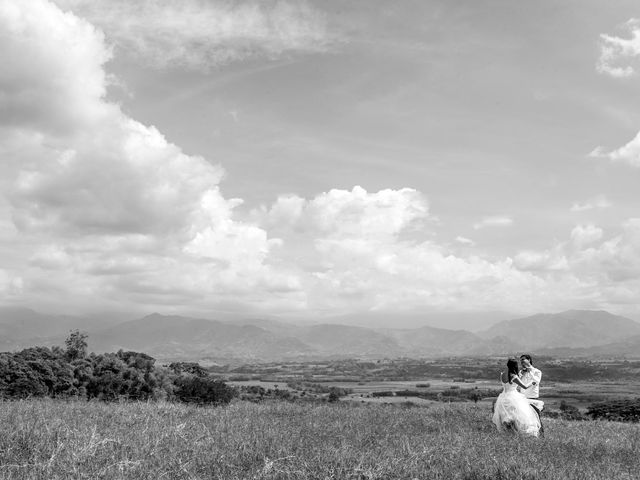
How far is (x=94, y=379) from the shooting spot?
157 feet

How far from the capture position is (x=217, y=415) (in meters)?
14.7

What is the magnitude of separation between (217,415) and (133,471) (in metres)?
7.75

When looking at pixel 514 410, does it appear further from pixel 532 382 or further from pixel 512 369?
pixel 532 382

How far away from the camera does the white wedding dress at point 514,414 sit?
13.4 m

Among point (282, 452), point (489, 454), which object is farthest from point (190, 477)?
point (489, 454)

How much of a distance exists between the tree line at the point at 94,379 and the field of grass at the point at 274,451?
27.6 m

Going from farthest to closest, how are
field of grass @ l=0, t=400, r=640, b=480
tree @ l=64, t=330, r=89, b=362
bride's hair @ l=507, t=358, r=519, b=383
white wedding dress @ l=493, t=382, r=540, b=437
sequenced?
tree @ l=64, t=330, r=89, b=362 < bride's hair @ l=507, t=358, r=519, b=383 < white wedding dress @ l=493, t=382, r=540, b=437 < field of grass @ l=0, t=400, r=640, b=480

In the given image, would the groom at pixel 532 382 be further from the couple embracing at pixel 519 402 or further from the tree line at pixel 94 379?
the tree line at pixel 94 379

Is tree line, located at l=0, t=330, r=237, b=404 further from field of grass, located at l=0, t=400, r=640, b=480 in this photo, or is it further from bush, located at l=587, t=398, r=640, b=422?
field of grass, located at l=0, t=400, r=640, b=480

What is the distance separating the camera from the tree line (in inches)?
1665

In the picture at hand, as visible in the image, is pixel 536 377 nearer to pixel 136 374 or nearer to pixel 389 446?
pixel 389 446

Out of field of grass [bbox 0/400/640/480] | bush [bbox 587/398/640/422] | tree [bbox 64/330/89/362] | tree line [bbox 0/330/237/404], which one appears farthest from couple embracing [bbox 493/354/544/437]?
tree [bbox 64/330/89/362]

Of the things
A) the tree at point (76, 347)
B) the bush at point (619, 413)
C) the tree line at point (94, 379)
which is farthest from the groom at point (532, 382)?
the tree at point (76, 347)

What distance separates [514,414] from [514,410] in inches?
4.0
